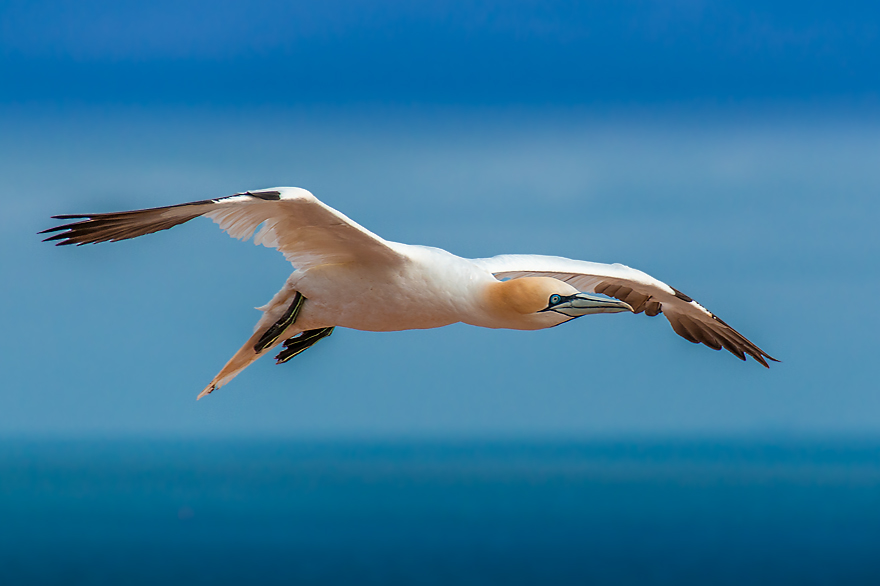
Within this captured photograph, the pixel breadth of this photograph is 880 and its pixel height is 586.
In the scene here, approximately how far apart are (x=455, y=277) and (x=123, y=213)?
245cm

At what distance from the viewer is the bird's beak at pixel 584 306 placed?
629 centimetres

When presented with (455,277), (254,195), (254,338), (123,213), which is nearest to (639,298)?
(455,277)

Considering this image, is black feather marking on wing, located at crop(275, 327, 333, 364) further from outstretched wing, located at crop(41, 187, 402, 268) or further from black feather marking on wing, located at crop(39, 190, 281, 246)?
black feather marking on wing, located at crop(39, 190, 281, 246)

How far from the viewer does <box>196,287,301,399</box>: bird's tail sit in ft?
24.5

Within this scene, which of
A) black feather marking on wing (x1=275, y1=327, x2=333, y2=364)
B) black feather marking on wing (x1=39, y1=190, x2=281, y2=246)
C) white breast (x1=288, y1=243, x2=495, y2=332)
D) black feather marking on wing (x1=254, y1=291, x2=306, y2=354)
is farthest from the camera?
black feather marking on wing (x1=275, y1=327, x2=333, y2=364)

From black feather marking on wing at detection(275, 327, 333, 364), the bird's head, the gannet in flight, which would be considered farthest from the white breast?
black feather marking on wing at detection(275, 327, 333, 364)

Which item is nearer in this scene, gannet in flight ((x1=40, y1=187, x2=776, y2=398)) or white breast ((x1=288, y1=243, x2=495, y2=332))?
gannet in flight ((x1=40, y1=187, x2=776, y2=398))

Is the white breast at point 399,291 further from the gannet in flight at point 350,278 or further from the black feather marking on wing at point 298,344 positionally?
the black feather marking on wing at point 298,344

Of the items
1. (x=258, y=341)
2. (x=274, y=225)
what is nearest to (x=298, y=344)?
(x=258, y=341)

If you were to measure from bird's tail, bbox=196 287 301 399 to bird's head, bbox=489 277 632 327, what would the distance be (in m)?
2.01

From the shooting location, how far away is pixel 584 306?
628 cm

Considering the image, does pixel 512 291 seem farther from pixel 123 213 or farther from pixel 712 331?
pixel 712 331

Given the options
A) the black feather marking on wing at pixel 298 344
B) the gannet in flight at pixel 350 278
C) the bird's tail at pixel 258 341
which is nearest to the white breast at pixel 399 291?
the gannet in flight at pixel 350 278

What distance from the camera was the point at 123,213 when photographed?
5.83 metres
